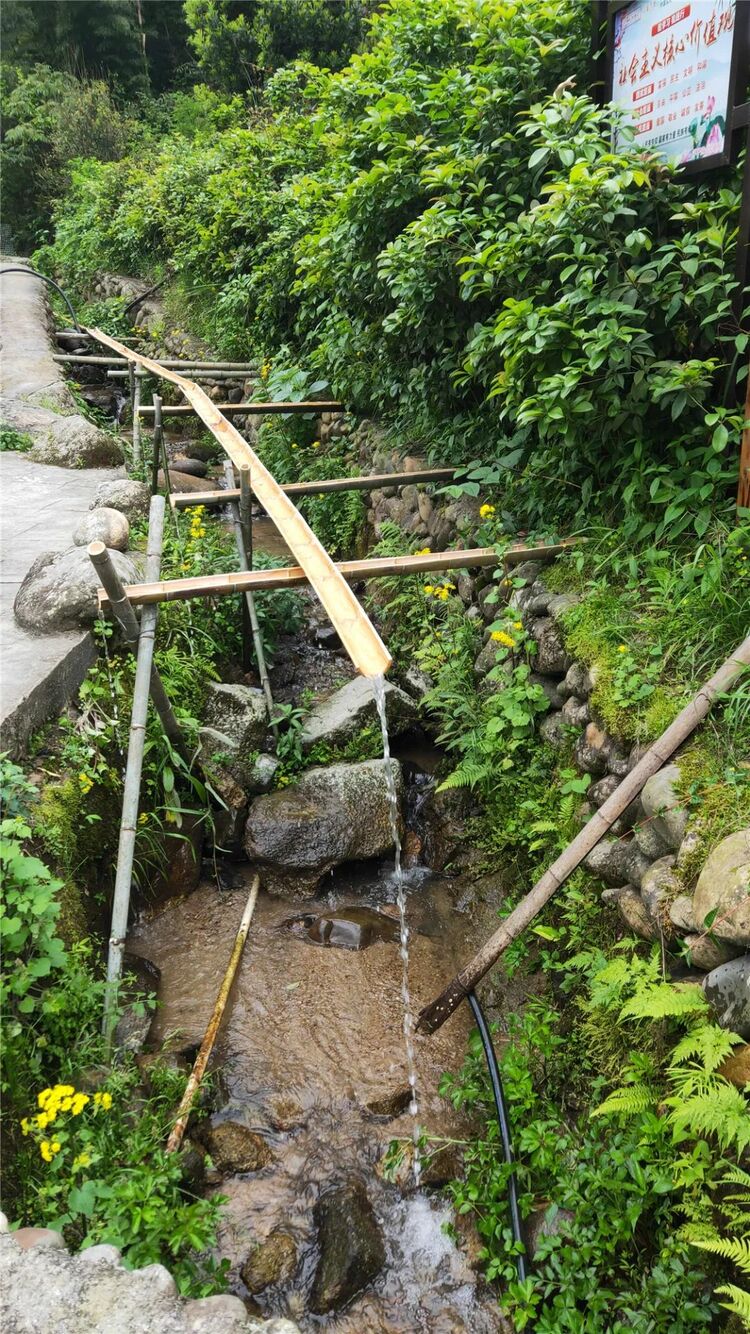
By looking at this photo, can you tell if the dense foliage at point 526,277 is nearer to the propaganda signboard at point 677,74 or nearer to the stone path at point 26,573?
the propaganda signboard at point 677,74

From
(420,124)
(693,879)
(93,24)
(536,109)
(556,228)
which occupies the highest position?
(93,24)

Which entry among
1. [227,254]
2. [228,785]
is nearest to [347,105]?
[227,254]

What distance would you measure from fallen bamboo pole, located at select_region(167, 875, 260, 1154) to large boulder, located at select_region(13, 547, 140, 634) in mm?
2010

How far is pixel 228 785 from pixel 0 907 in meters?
2.26

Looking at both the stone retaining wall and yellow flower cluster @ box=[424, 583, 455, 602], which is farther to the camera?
yellow flower cluster @ box=[424, 583, 455, 602]

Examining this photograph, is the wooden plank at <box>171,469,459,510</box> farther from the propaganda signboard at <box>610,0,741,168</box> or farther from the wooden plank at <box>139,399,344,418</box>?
the propaganda signboard at <box>610,0,741,168</box>

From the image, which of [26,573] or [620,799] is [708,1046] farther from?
[26,573]

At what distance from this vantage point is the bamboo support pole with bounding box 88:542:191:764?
3.51 m

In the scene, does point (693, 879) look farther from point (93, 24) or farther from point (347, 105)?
point (93, 24)

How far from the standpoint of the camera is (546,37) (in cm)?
504

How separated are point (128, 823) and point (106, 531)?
2.61 metres

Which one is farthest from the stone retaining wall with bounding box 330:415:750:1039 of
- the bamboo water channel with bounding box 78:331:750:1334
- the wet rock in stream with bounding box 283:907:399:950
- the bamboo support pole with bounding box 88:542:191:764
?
the bamboo support pole with bounding box 88:542:191:764

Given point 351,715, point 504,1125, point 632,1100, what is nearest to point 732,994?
point 632,1100

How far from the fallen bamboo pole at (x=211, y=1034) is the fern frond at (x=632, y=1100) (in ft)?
5.43
